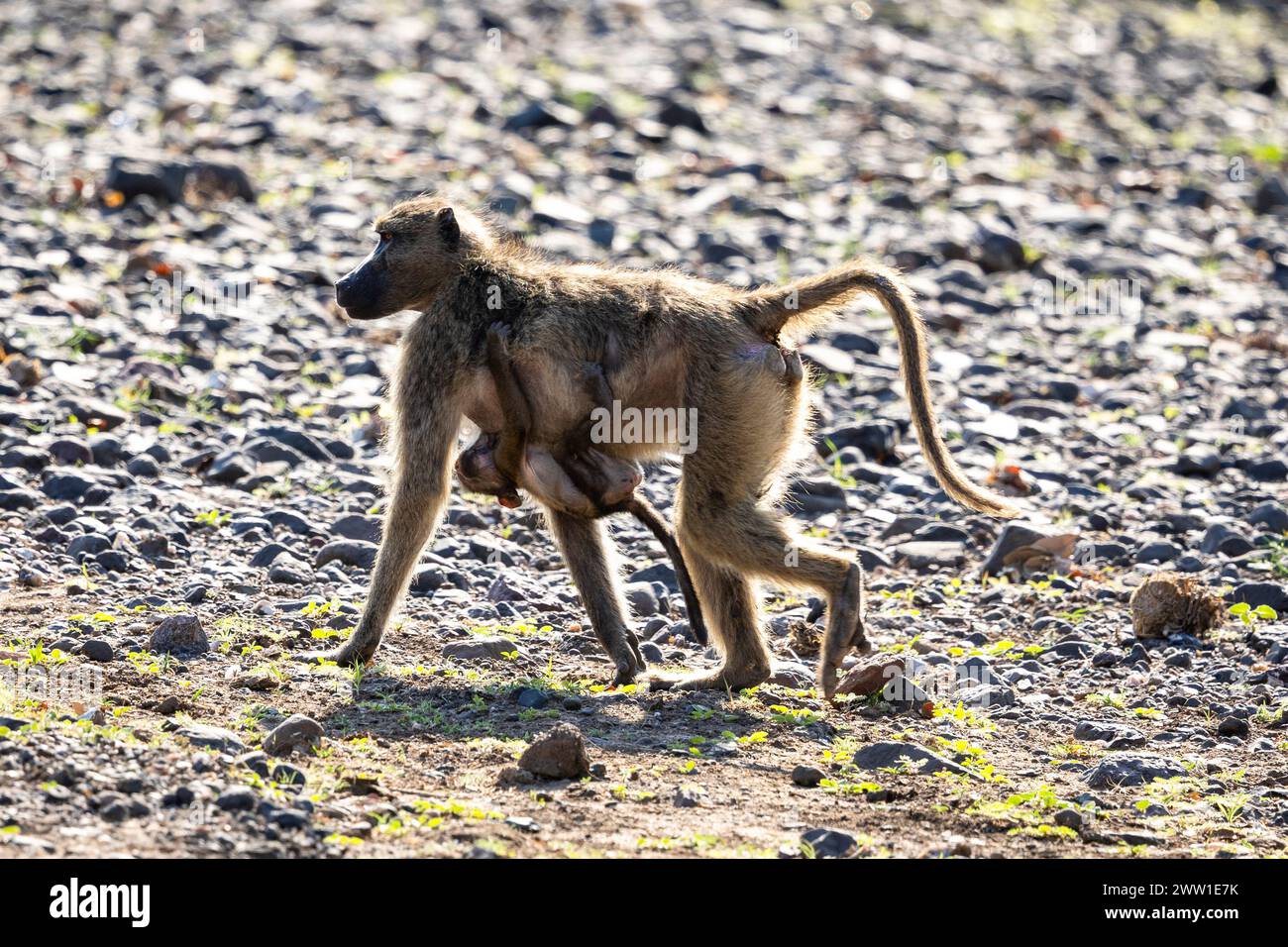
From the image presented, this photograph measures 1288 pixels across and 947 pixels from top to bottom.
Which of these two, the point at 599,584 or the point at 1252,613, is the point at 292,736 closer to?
the point at 599,584

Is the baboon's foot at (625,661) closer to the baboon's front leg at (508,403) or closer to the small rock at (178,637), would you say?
the baboon's front leg at (508,403)

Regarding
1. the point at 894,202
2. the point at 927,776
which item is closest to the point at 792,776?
the point at 927,776

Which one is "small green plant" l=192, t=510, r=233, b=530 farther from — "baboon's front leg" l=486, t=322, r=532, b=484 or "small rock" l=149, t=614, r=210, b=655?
"baboon's front leg" l=486, t=322, r=532, b=484

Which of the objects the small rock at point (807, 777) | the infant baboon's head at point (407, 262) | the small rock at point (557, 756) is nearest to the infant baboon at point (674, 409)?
the infant baboon's head at point (407, 262)

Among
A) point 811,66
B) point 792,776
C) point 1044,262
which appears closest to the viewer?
point 792,776

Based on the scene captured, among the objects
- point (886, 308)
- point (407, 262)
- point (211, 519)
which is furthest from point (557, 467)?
point (211, 519)

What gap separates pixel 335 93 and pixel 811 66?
14.3 ft

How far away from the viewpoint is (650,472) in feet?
26.3

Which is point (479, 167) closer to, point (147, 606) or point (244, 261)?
point (244, 261)

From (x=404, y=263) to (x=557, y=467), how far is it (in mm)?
985

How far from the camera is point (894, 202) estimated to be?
Answer: 39.2 feet

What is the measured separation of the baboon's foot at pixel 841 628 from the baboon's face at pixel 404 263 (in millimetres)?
1822

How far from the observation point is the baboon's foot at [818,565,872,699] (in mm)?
5504

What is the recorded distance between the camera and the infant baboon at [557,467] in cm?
573
